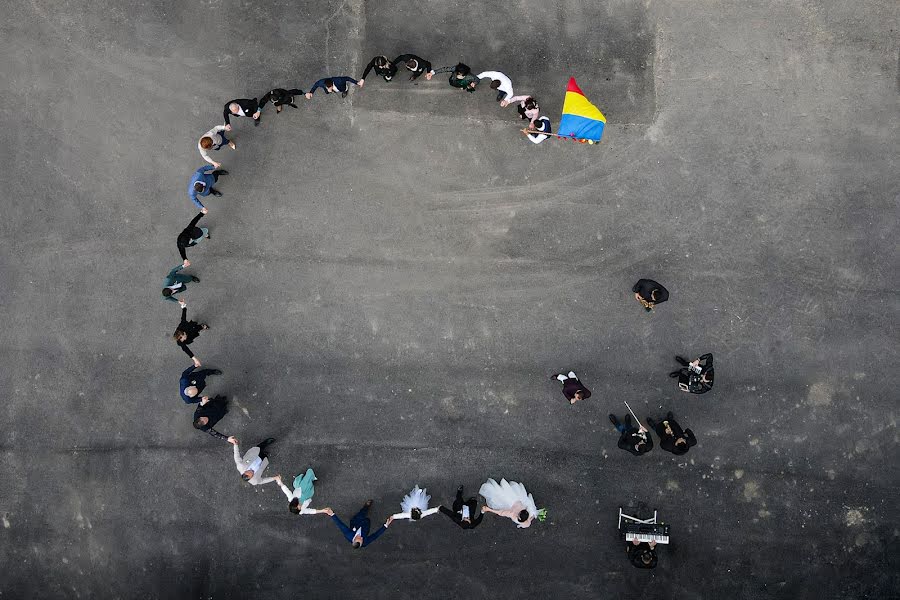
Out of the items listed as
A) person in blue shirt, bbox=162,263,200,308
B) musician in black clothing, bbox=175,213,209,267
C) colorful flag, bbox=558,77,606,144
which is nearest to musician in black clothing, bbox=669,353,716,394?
colorful flag, bbox=558,77,606,144

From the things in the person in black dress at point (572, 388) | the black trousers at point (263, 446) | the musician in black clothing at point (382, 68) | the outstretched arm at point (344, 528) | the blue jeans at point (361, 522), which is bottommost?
the outstretched arm at point (344, 528)

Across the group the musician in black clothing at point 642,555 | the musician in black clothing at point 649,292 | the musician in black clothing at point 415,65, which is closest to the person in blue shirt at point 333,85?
the musician in black clothing at point 415,65

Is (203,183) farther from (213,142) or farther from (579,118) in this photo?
(579,118)

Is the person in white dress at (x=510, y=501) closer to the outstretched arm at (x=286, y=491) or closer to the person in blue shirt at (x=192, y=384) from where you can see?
the outstretched arm at (x=286, y=491)

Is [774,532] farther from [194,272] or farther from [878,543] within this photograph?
[194,272]

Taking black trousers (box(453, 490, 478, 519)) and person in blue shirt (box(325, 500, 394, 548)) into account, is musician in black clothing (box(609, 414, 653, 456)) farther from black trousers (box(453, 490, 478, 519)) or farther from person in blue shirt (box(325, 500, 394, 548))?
person in blue shirt (box(325, 500, 394, 548))

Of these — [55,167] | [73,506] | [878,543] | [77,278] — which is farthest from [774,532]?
[55,167]

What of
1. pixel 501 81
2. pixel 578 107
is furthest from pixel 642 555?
pixel 501 81
